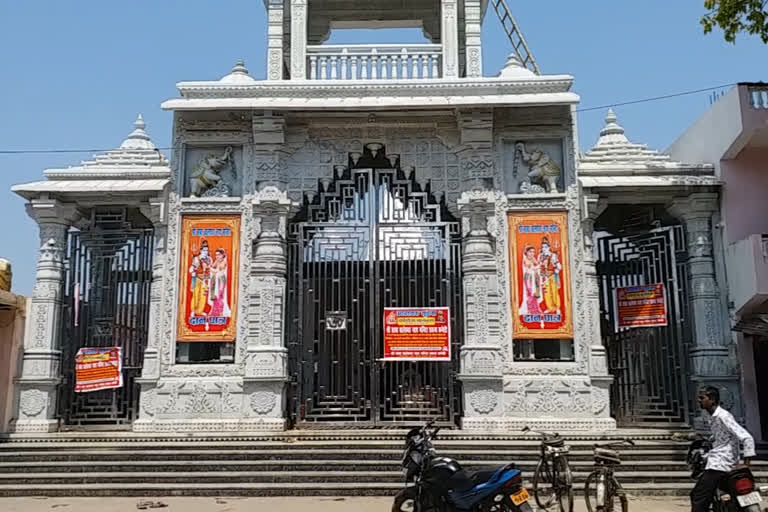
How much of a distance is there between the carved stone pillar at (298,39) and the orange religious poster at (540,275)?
13.5 feet

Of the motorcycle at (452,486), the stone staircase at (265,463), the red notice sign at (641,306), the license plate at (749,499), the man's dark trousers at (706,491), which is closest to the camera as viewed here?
the license plate at (749,499)

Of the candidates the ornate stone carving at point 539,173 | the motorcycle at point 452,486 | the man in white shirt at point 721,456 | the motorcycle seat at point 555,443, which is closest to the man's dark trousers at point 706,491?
the man in white shirt at point 721,456

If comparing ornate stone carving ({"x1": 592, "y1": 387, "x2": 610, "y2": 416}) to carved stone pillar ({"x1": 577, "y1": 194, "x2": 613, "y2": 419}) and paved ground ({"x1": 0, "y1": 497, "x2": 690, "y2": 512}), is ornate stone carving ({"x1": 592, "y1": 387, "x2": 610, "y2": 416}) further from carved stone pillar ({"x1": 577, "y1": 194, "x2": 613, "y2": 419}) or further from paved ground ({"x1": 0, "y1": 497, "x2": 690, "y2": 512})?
paved ground ({"x1": 0, "y1": 497, "x2": 690, "y2": 512})

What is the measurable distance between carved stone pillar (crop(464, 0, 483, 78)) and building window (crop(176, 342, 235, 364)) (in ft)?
19.1

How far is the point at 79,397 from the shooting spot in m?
10.5

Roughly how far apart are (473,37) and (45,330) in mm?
8166

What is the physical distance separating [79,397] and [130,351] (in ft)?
3.40

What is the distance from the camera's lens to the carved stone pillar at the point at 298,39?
11.1 metres

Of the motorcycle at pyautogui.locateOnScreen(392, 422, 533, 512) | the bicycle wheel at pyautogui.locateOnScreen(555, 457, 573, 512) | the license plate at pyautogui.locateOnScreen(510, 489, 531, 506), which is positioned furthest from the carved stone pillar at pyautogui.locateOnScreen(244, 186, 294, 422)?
the license plate at pyautogui.locateOnScreen(510, 489, 531, 506)

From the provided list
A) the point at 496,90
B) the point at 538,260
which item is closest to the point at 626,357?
the point at 538,260

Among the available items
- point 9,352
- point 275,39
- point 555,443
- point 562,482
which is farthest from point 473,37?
point 9,352

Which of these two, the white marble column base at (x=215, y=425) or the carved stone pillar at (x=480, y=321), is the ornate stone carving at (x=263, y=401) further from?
the carved stone pillar at (x=480, y=321)

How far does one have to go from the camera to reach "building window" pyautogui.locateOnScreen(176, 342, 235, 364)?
10.3 metres

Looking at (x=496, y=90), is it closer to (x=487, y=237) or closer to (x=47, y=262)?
(x=487, y=237)
